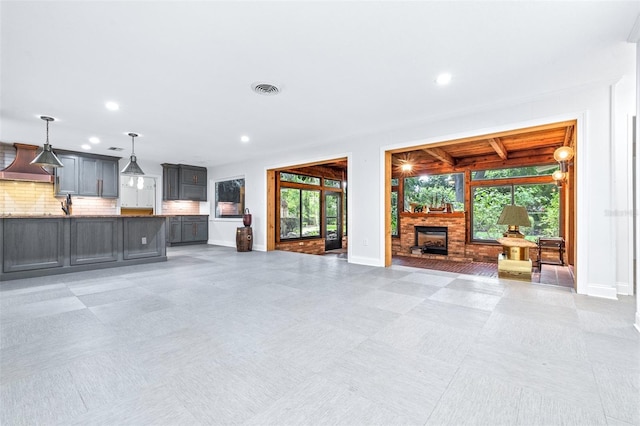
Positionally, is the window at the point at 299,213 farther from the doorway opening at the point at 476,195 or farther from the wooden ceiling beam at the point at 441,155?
the wooden ceiling beam at the point at 441,155

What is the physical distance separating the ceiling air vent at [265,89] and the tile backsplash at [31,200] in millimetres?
5697

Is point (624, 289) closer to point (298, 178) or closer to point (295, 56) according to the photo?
point (295, 56)

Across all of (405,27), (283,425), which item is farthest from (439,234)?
(283,425)

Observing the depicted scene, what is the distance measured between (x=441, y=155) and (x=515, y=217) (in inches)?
104

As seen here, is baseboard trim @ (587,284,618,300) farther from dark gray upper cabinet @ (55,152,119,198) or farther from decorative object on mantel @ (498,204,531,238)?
dark gray upper cabinet @ (55,152,119,198)

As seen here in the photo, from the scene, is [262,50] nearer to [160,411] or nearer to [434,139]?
[160,411]

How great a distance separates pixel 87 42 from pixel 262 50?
1.49 meters

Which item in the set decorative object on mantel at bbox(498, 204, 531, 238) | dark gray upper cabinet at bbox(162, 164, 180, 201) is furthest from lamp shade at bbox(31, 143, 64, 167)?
decorative object on mantel at bbox(498, 204, 531, 238)

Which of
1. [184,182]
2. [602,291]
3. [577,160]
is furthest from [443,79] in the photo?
[184,182]

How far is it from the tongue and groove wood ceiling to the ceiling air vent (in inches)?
101

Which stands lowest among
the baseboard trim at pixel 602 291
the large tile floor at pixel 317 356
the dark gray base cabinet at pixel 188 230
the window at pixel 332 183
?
the large tile floor at pixel 317 356

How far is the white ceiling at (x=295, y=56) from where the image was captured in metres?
2.25

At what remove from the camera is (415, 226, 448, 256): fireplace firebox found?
8219 millimetres

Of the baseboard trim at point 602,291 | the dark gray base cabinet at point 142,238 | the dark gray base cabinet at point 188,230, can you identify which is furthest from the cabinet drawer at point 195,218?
the baseboard trim at point 602,291
